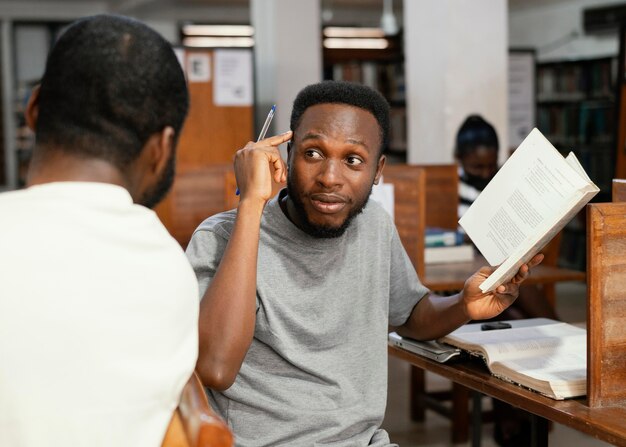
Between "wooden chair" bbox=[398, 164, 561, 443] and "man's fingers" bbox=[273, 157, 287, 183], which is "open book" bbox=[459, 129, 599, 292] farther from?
"wooden chair" bbox=[398, 164, 561, 443]

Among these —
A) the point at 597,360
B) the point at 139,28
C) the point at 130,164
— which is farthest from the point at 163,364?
the point at 597,360

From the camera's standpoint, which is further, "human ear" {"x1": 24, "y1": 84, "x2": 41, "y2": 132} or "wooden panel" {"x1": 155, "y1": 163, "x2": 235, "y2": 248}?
"wooden panel" {"x1": 155, "y1": 163, "x2": 235, "y2": 248}

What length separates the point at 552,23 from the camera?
10.4m

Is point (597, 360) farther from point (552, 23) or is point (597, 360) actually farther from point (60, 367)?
point (552, 23)

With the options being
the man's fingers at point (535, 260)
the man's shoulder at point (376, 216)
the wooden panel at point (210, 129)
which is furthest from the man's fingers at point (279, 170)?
the wooden panel at point (210, 129)

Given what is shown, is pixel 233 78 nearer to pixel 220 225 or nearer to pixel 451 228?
pixel 451 228

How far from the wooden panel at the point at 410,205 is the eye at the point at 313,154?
1468mm

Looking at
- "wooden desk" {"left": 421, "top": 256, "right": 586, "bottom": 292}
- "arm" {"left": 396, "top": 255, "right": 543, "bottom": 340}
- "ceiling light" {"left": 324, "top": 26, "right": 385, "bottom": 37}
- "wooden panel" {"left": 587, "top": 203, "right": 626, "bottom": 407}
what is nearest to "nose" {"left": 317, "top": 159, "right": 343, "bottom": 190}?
"arm" {"left": 396, "top": 255, "right": 543, "bottom": 340}

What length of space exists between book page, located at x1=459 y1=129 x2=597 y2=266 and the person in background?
1674 millimetres

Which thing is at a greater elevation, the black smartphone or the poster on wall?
the poster on wall

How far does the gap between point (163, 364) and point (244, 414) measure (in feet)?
1.95

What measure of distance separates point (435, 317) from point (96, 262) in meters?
0.96

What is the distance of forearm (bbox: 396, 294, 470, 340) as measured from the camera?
169cm

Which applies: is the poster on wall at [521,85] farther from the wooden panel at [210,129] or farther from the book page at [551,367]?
the book page at [551,367]
